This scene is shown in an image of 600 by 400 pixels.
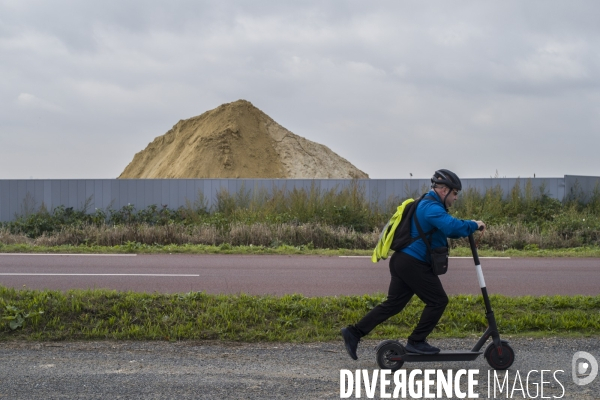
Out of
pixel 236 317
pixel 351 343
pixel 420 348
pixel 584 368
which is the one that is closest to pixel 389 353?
pixel 420 348

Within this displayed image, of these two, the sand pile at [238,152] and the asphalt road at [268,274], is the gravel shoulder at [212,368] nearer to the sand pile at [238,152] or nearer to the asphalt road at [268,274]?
the asphalt road at [268,274]

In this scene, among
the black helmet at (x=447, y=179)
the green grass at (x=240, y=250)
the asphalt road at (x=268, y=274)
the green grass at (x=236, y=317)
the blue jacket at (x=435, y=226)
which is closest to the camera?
the blue jacket at (x=435, y=226)

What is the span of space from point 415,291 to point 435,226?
0.65 metres

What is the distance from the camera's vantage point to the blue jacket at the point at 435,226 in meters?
5.66

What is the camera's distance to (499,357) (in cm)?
602

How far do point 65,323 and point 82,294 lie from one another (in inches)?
33.3

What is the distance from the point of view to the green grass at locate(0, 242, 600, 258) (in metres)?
16.0

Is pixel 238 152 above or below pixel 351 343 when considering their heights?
above

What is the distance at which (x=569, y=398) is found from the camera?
5.30m

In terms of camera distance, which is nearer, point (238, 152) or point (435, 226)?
point (435, 226)

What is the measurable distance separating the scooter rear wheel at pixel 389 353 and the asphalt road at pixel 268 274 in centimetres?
414

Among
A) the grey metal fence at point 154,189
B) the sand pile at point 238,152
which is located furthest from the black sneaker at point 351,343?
the sand pile at point 238,152

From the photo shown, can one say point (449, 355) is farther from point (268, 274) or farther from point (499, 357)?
point (268, 274)

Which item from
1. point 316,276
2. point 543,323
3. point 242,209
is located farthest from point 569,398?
point 242,209
